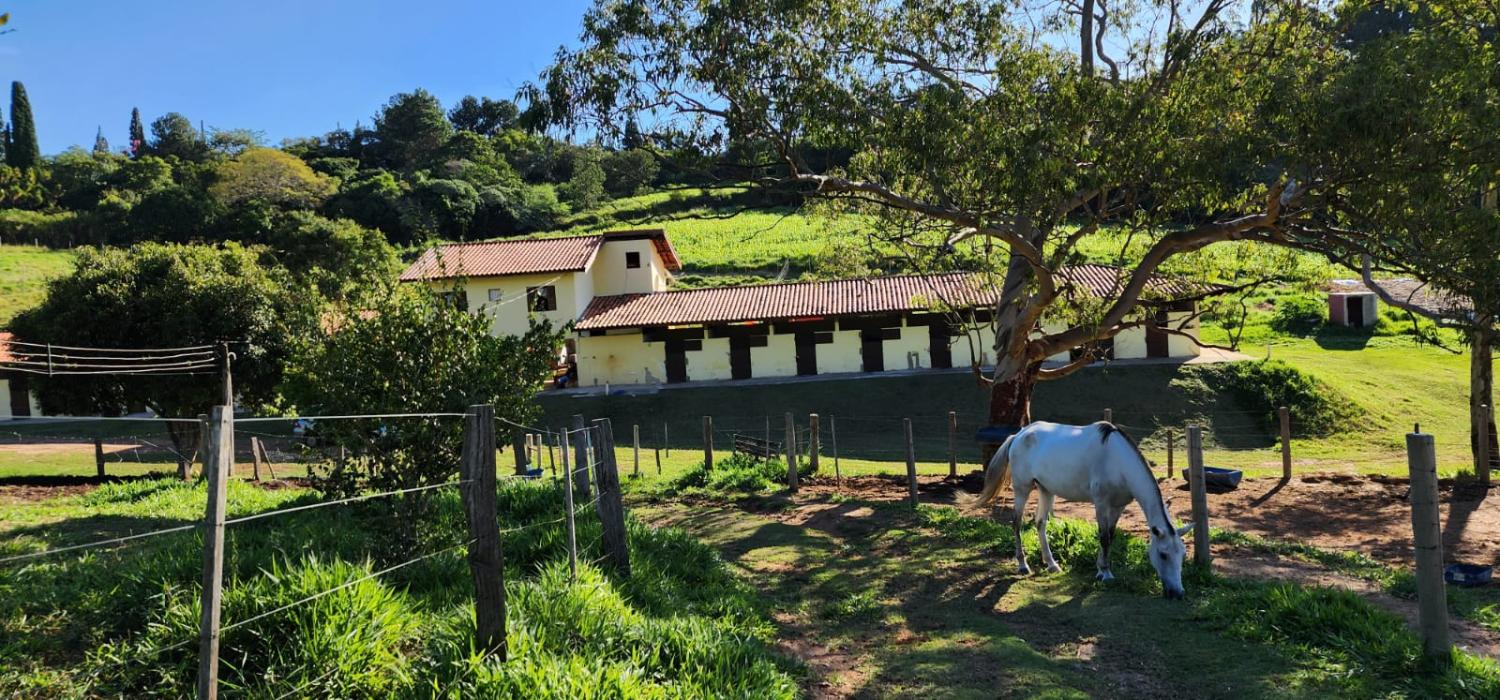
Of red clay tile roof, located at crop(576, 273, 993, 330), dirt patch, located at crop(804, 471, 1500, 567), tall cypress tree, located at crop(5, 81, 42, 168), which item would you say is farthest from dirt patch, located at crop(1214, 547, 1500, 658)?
tall cypress tree, located at crop(5, 81, 42, 168)

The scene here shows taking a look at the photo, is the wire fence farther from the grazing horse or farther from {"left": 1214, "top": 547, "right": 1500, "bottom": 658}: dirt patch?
{"left": 1214, "top": 547, "right": 1500, "bottom": 658}: dirt patch

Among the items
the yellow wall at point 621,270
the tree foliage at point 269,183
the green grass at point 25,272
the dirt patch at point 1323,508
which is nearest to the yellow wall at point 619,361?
the yellow wall at point 621,270

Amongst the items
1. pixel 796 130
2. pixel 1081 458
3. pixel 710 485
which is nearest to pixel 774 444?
pixel 710 485

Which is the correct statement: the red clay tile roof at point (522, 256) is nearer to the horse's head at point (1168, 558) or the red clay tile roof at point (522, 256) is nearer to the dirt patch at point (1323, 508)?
the dirt patch at point (1323, 508)

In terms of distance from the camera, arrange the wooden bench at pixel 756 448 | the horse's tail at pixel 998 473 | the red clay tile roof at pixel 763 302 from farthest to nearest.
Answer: the red clay tile roof at pixel 763 302
the wooden bench at pixel 756 448
the horse's tail at pixel 998 473

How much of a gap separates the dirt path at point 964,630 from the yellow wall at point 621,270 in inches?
1105

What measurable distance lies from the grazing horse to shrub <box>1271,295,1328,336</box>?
31496 millimetres

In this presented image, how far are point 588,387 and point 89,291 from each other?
1703 centimetres

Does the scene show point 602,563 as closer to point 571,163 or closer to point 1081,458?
point 1081,458

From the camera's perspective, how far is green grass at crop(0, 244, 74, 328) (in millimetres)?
44531

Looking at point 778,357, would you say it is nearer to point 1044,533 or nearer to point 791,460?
point 791,460

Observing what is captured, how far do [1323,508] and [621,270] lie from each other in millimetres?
29344

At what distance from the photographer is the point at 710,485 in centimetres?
1517

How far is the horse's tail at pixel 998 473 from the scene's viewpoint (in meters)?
10.4
